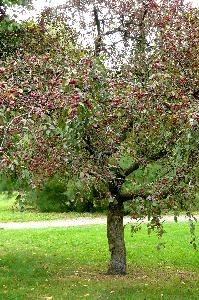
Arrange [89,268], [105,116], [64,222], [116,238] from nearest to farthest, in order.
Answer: [105,116] < [116,238] < [89,268] < [64,222]

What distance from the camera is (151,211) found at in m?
7.70

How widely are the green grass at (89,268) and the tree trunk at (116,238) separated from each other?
287 mm

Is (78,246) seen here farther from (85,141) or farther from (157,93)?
(157,93)

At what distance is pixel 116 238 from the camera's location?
11.4 metres

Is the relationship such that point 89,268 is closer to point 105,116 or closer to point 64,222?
point 105,116

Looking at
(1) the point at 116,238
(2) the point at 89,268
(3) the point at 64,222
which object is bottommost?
(2) the point at 89,268

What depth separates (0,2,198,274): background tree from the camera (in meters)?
5.04

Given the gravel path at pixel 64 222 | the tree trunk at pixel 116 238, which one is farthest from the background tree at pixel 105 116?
the gravel path at pixel 64 222

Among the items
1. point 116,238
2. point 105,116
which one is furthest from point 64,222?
point 105,116

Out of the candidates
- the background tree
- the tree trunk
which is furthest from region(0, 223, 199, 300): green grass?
the background tree

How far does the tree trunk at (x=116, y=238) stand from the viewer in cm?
1138

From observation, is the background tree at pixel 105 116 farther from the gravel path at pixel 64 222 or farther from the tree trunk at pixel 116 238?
the gravel path at pixel 64 222

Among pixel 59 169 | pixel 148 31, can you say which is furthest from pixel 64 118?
pixel 148 31

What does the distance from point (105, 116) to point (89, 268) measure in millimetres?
6394
